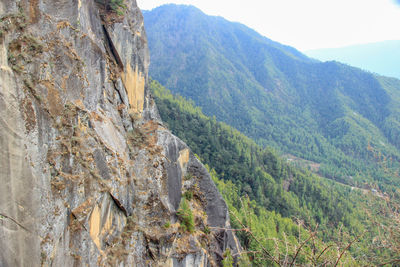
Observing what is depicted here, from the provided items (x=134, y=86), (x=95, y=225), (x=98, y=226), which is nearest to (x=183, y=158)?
(x=134, y=86)

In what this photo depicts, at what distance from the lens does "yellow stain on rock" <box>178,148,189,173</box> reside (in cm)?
2053

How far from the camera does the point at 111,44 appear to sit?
17.8m

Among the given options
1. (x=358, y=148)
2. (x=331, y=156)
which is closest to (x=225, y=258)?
(x=331, y=156)

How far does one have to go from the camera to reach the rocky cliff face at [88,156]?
9141mm

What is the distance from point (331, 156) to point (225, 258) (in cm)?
16404

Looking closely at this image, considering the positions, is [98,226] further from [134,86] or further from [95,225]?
[134,86]

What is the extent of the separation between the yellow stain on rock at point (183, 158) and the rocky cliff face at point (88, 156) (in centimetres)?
9

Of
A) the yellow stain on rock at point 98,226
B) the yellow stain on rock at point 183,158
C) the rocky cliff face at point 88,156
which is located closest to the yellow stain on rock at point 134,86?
the rocky cliff face at point 88,156

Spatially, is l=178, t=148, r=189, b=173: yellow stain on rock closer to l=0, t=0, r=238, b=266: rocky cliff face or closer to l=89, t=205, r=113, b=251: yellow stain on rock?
l=0, t=0, r=238, b=266: rocky cliff face

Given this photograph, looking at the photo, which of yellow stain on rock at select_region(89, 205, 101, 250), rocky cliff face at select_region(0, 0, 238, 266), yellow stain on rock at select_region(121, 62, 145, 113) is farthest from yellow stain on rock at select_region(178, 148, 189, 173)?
yellow stain on rock at select_region(89, 205, 101, 250)

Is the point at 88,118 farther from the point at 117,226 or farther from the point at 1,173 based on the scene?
the point at 117,226

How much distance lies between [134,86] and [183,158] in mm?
7552

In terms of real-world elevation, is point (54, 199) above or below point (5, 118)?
below

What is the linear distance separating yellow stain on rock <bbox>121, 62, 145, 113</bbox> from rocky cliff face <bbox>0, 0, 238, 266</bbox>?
0.09m
